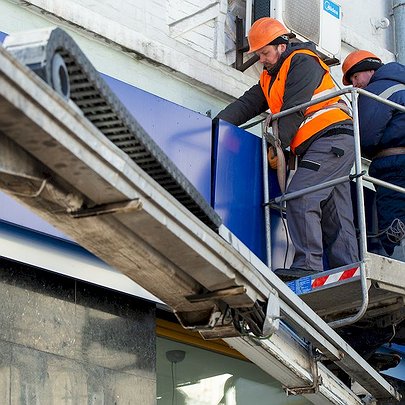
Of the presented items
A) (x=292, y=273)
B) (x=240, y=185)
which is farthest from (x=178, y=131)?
(x=292, y=273)

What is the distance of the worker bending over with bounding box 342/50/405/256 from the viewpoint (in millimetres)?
8320

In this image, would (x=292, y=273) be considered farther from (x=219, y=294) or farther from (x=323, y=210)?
(x=219, y=294)

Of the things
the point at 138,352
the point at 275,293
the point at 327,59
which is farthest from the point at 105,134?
the point at 327,59

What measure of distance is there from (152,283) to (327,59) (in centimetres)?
450

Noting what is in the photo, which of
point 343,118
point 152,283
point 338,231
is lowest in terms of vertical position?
point 152,283

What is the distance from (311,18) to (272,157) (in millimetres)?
1556

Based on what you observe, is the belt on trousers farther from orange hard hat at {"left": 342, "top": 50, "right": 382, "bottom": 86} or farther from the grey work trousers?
orange hard hat at {"left": 342, "top": 50, "right": 382, "bottom": 86}

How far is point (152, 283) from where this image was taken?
203 inches

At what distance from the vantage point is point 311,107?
26.0 feet

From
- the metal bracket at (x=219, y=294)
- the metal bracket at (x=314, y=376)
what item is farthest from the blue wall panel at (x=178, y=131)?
the metal bracket at (x=219, y=294)

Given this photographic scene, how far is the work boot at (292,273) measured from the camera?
7.41m

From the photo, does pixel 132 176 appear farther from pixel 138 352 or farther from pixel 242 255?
pixel 138 352

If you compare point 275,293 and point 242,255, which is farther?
point 275,293

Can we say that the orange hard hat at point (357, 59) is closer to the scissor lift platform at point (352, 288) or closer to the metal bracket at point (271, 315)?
the scissor lift platform at point (352, 288)
